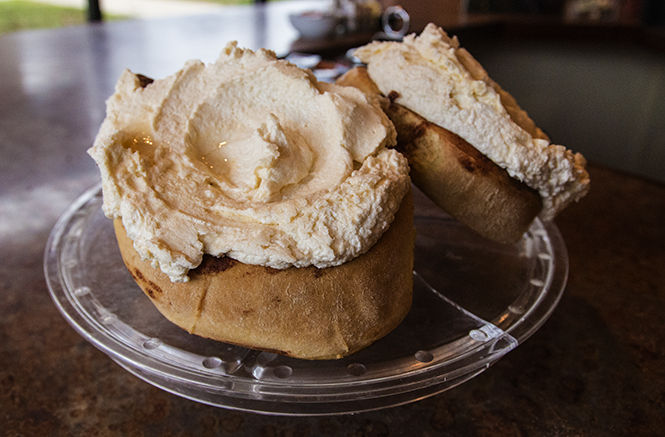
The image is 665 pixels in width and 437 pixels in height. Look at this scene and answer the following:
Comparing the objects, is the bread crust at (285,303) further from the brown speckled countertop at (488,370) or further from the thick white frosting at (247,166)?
the brown speckled countertop at (488,370)

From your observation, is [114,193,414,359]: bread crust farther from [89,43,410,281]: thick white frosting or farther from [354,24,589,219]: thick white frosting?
[354,24,589,219]: thick white frosting

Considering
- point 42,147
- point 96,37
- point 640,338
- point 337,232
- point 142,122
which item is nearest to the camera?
point 337,232

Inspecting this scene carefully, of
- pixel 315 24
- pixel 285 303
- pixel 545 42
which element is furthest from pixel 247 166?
pixel 545 42

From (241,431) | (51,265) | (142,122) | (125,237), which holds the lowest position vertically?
(241,431)

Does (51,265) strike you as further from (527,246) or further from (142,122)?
(527,246)

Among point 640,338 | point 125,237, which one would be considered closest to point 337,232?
point 125,237

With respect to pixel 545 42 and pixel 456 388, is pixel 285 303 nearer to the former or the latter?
pixel 456 388
